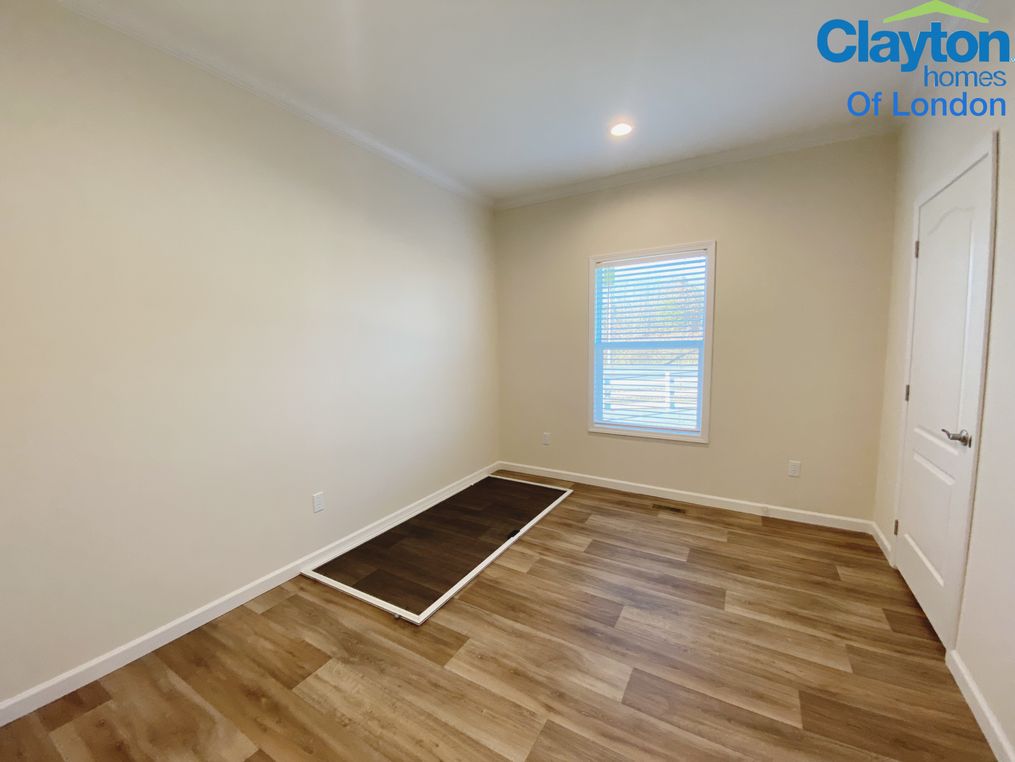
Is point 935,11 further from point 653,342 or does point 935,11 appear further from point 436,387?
point 436,387

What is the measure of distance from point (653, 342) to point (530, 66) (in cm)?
218

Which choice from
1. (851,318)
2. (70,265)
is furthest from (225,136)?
(851,318)

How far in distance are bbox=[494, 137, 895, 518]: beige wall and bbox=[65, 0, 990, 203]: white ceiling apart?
1.19 feet

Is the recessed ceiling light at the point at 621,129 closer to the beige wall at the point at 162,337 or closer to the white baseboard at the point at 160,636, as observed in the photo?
the beige wall at the point at 162,337

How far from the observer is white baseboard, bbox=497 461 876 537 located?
279cm

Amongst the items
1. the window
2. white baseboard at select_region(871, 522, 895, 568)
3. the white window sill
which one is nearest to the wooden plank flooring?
white baseboard at select_region(871, 522, 895, 568)

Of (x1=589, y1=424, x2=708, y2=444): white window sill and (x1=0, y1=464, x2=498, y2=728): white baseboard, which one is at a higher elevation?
(x1=589, y1=424, x2=708, y2=444): white window sill

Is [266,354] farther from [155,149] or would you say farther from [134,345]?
[155,149]

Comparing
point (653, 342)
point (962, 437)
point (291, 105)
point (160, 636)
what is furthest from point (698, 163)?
point (160, 636)

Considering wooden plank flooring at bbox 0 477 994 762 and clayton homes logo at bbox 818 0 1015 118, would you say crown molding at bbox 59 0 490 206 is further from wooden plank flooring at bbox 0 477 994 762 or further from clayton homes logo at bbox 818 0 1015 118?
wooden plank flooring at bbox 0 477 994 762

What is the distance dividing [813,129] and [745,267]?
0.92 meters

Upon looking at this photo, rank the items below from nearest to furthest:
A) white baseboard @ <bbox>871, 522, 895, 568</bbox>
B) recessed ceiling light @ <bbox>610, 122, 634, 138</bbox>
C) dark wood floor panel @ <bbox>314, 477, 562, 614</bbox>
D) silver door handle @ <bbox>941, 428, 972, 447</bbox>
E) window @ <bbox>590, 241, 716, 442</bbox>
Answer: silver door handle @ <bbox>941, 428, 972, 447</bbox> → dark wood floor panel @ <bbox>314, 477, 562, 614</bbox> → white baseboard @ <bbox>871, 522, 895, 568</bbox> → recessed ceiling light @ <bbox>610, 122, 634, 138</bbox> → window @ <bbox>590, 241, 716, 442</bbox>

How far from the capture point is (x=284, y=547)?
232cm

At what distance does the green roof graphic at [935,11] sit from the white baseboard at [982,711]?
8.18 feet
